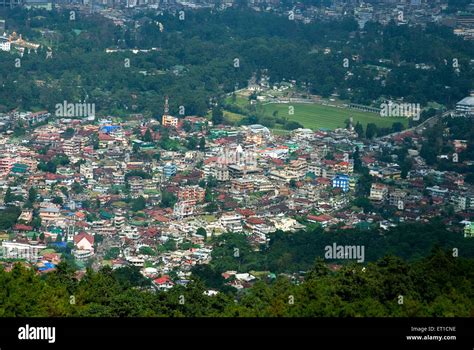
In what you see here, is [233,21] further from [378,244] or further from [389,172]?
[378,244]

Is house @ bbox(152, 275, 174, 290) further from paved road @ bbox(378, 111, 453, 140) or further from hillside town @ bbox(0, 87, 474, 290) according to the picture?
paved road @ bbox(378, 111, 453, 140)

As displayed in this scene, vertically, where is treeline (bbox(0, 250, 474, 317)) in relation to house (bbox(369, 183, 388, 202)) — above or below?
above

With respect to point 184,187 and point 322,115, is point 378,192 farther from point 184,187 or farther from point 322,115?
point 322,115

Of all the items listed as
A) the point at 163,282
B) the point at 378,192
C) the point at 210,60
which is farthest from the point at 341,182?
the point at 210,60

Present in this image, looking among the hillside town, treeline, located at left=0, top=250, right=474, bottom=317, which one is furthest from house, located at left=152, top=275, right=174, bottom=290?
treeline, located at left=0, top=250, right=474, bottom=317

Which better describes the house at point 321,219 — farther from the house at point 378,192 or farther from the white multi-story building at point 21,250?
the white multi-story building at point 21,250

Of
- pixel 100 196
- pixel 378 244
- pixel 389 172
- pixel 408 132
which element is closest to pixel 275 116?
pixel 408 132
